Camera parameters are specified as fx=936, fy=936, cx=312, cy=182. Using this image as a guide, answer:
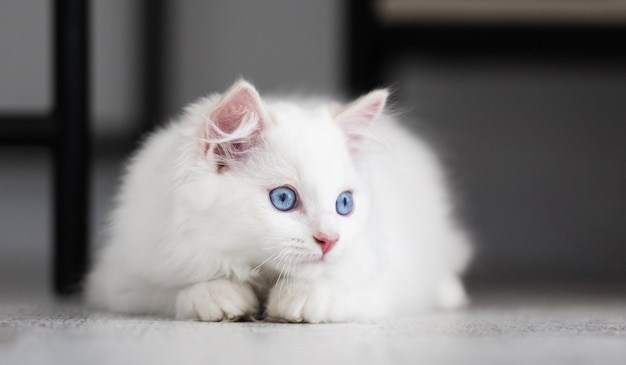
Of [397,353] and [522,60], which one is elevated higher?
[522,60]

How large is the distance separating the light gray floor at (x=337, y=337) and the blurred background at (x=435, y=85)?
89 cm

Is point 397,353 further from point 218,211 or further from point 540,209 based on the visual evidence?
point 540,209

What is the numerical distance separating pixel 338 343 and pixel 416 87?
2.54m

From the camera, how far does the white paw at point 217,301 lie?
1.60 m

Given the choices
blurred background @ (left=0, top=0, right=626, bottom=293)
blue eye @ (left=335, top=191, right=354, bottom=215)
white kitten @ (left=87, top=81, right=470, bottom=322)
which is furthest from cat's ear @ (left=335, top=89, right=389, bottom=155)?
blurred background @ (left=0, top=0, right=626, bottom=293)

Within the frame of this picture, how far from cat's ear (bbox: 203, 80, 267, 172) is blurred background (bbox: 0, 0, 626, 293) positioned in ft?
4.17

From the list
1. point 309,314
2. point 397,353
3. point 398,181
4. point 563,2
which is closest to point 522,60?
point 563,2

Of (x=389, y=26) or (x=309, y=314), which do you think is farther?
(x=389, y=26)

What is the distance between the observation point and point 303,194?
61.4 inches

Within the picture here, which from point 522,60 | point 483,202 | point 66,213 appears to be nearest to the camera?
point 66,213

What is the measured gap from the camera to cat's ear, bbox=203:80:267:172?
1.55 metres

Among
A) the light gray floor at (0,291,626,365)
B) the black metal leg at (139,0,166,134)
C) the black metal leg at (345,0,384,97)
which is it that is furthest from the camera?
the black metal leg at (139,0,166,134)

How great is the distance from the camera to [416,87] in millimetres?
3797

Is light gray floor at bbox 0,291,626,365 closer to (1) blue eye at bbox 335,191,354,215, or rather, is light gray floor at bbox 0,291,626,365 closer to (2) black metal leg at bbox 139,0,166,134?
(1) blue eye at bbox 335,191,354,215
